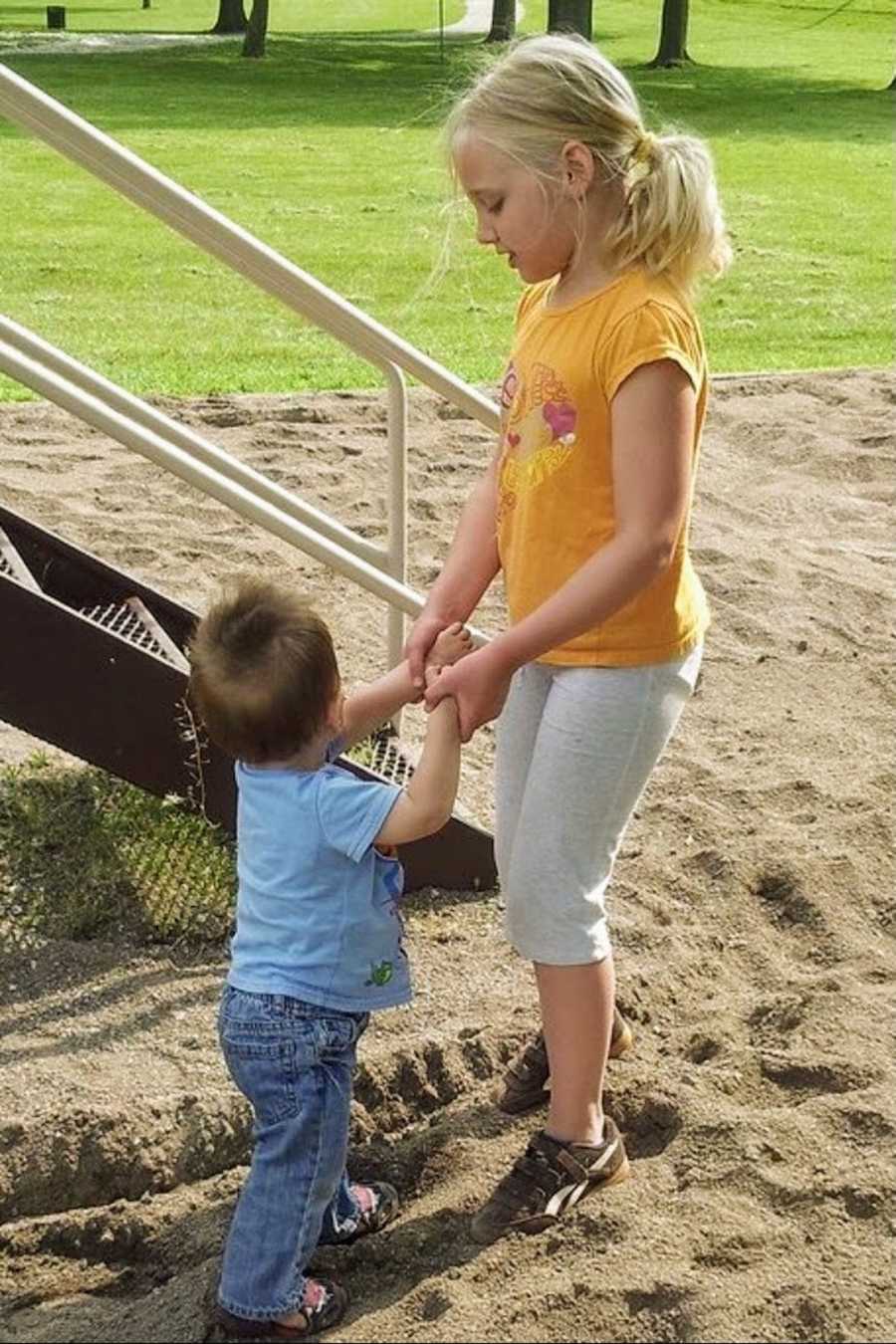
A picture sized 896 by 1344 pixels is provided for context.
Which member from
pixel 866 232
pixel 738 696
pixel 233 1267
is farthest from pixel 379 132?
pixel 233 1267

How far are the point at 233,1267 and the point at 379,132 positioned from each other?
22112 mm

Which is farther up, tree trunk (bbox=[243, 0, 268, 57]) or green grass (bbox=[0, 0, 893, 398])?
green grass (bbox=[0, 0, 893, 398])

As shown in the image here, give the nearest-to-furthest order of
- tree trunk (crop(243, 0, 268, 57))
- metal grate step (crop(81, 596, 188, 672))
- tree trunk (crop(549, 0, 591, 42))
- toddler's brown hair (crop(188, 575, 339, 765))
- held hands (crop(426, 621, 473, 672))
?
toddler's brown hair (crop(188, 575, 339, 765)) < held hands (crop(426, 621, 473, 672)) < metal grate step (crop(81, 596, 188, 672)) < tree trunk (crop(549, 0, 591, 42)) < tree trunk (crop(243, 0, 268, 57))

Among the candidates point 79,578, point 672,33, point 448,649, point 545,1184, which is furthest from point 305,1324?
point 672,33

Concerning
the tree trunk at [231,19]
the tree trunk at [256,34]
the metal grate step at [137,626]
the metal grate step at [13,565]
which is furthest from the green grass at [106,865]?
the tree trunk at [231,19]

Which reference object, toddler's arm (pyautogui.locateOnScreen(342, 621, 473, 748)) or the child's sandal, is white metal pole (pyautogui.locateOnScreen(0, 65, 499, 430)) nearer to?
toddler's arm (pyautogui.locateOnScreen(342, 621, 473, 748))

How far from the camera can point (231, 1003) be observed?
2980mm

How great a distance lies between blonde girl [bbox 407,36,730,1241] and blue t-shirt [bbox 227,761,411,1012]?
0.23 meters

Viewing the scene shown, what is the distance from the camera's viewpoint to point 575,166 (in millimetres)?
2963

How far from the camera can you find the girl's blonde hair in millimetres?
2959

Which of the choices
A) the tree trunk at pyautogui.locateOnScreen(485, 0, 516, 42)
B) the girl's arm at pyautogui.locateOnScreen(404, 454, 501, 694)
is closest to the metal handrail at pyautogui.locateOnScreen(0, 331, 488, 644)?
the girl's arm at pyautogui.locateOnScreen(404, 454, 501, 694)

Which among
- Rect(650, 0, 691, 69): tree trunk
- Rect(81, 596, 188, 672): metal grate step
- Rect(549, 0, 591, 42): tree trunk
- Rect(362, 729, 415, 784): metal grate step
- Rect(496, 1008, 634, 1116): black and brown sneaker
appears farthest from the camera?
Rect(650, 0, 691, 69): tree trunk

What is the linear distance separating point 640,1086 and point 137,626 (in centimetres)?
178

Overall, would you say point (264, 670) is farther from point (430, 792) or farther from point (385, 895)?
point (385, 895)
